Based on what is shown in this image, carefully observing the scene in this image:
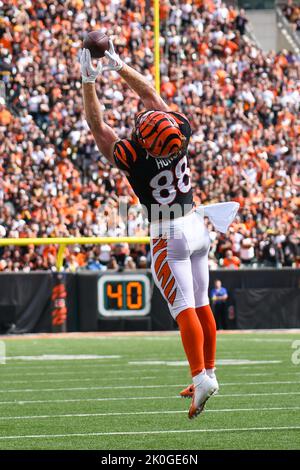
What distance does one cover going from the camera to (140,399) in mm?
9898

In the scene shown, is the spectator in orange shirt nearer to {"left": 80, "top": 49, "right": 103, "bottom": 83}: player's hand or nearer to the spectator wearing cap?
the spectator wearing cap

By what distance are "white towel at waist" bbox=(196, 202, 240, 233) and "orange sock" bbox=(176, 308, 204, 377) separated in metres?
0.55

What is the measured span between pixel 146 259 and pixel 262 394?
10406 millimetres

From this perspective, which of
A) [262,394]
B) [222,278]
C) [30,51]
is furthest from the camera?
[30,51]

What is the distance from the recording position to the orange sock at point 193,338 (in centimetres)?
692

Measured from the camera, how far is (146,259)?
20.4m

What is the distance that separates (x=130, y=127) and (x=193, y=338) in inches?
639

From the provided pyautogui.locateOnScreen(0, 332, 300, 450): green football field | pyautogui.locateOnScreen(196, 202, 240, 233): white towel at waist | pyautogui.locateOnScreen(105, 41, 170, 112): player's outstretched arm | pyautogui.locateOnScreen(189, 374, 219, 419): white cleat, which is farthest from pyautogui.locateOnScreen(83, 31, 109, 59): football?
pyautogui.locateOnScreen(0, 332, 300, 450): green football field

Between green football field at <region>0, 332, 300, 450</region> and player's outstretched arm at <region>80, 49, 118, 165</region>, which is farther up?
player's outstretched arm at <region>80, 49, 118, 165</region>

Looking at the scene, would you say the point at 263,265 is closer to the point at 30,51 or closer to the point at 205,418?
the point at 30,51

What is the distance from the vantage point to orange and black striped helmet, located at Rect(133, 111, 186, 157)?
267 inches

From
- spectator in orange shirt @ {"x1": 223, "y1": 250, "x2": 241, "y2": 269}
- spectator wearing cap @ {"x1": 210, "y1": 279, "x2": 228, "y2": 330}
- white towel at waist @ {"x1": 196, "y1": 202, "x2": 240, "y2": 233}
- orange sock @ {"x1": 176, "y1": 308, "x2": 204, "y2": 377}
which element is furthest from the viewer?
spectator in orange shirt @ {"x1": 223, "y1": 250, "x2": 241, "y2": 269}

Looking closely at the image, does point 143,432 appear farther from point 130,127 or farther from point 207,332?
point 130,127

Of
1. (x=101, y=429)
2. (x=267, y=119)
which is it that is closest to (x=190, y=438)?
(x=101, y=429)
